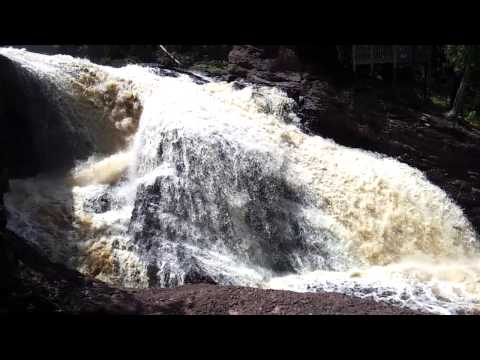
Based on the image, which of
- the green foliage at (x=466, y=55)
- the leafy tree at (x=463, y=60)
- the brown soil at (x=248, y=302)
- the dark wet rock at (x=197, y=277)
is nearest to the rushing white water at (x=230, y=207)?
the dark wet rock at (x=197, y=277)

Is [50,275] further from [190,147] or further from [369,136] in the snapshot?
[369,136]

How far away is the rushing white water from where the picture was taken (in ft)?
21.7

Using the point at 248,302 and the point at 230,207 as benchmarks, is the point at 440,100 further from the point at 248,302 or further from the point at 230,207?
the point at 248,302

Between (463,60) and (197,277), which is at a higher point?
(463,60)

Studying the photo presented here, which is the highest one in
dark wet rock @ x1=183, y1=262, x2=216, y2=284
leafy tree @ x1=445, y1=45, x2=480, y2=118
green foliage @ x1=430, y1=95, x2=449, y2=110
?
leafy tree @ x1=445, y1=45, x2=480, y2=118

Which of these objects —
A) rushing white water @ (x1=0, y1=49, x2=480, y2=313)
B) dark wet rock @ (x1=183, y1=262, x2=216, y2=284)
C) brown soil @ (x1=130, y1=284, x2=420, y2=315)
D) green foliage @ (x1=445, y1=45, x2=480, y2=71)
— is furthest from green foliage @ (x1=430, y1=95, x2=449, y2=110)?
dark wet rock @ (x1=183, y1=262, x2=216, y2=284)

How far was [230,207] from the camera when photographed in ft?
24.1

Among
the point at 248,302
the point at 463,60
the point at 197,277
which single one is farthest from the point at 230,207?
the point at 463,60

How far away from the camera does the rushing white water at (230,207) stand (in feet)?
21.7

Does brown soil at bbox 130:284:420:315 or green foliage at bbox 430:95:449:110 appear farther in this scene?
green foliage at bbox 430:95:449:110

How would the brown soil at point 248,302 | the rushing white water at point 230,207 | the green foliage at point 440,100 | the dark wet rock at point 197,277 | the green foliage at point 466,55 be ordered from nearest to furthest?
1. the brown soil at point 248,302
2. the dark wet rock at point 197,277
3. the rushing white water at point 230,207
4. the green foliage at point 466,55
5. the green foliage at point 440,100

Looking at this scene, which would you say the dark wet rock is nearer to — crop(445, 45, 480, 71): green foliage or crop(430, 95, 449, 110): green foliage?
crop(445, 45, 480, 71): green foliage

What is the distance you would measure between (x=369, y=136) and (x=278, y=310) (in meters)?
5.63

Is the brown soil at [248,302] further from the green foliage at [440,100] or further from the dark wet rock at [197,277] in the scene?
the green foliage at [440,100]
